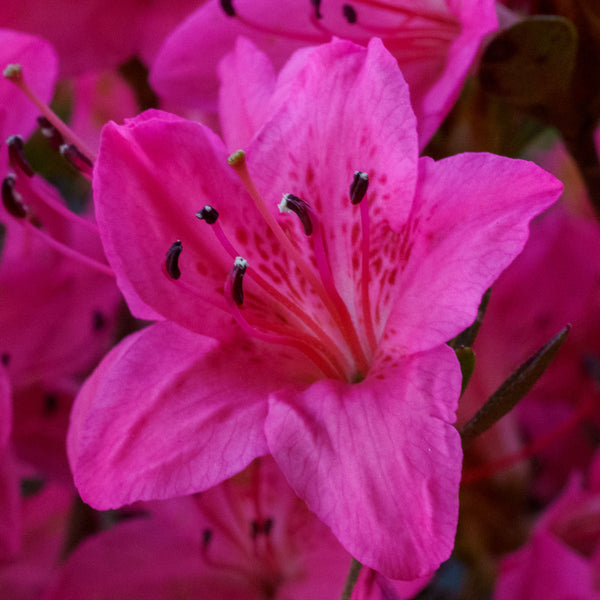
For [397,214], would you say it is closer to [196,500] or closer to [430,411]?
[430,411]

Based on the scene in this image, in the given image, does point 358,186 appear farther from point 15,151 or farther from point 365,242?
point 15,151

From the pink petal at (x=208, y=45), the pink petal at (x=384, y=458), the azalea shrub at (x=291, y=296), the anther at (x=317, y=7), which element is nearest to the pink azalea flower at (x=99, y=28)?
the azalea shrub at (x=291, y=296)

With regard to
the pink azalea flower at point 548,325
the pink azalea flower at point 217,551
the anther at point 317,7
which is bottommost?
the pink azalea flower at point 548,325

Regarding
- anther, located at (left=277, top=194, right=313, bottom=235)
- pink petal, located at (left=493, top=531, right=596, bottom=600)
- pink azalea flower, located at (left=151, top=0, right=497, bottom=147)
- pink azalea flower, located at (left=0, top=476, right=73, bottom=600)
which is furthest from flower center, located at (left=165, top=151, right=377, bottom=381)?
pink azalea flower, located at (left=0, top=476, right=73, bottom=600)

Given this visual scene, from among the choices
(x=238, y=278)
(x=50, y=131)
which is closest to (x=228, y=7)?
(x=50, y=131)

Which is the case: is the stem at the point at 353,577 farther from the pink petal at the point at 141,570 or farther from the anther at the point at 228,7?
the anther at the point at 228,7

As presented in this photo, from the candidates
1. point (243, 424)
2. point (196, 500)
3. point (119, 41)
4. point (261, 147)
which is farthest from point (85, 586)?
point (119, 41)
